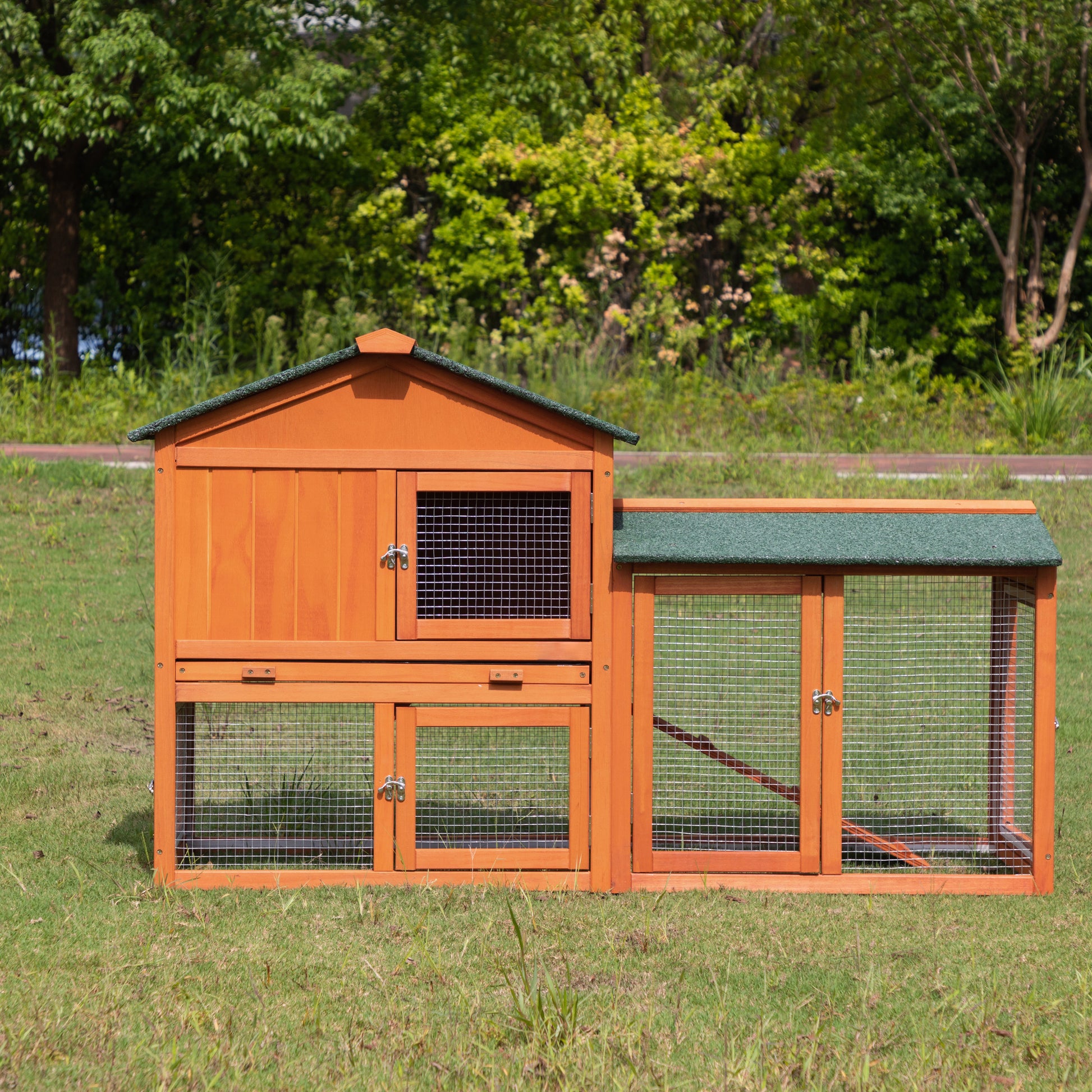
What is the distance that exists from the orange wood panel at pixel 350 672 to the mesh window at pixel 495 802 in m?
0.38

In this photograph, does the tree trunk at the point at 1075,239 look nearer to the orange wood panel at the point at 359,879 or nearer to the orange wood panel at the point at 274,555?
the orange wood panel at the point at 359,879

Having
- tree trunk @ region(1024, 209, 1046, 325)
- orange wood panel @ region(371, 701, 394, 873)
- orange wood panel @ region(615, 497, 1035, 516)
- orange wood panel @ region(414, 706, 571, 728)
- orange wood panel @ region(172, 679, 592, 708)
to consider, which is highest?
tree trunk @ region(1024, 209, 1046, 325)

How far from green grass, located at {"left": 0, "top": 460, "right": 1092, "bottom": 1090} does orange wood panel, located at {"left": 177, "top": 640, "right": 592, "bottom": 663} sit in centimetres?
87

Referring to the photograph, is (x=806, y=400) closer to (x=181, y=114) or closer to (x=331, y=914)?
(x=181, y=114)

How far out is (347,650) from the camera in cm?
519

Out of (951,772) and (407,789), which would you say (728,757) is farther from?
(951,772)

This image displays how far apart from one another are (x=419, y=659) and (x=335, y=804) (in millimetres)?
1284

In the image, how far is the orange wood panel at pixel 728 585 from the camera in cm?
527

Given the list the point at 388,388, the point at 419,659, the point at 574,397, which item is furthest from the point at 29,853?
the point at 574,397

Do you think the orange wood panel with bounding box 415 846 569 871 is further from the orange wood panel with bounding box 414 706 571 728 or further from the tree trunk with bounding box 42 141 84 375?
the tree trunk with bounding box 42 141 84 375

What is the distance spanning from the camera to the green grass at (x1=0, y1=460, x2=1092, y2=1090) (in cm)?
368

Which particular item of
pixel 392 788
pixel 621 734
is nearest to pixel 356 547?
pixel 392 788

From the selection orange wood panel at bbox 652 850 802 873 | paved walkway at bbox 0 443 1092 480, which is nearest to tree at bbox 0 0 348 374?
paved walkway at bbox 0 443 1092 480

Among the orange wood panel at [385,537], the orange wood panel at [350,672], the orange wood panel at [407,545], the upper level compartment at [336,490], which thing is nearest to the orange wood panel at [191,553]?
the upper level compartment at [336,490]
